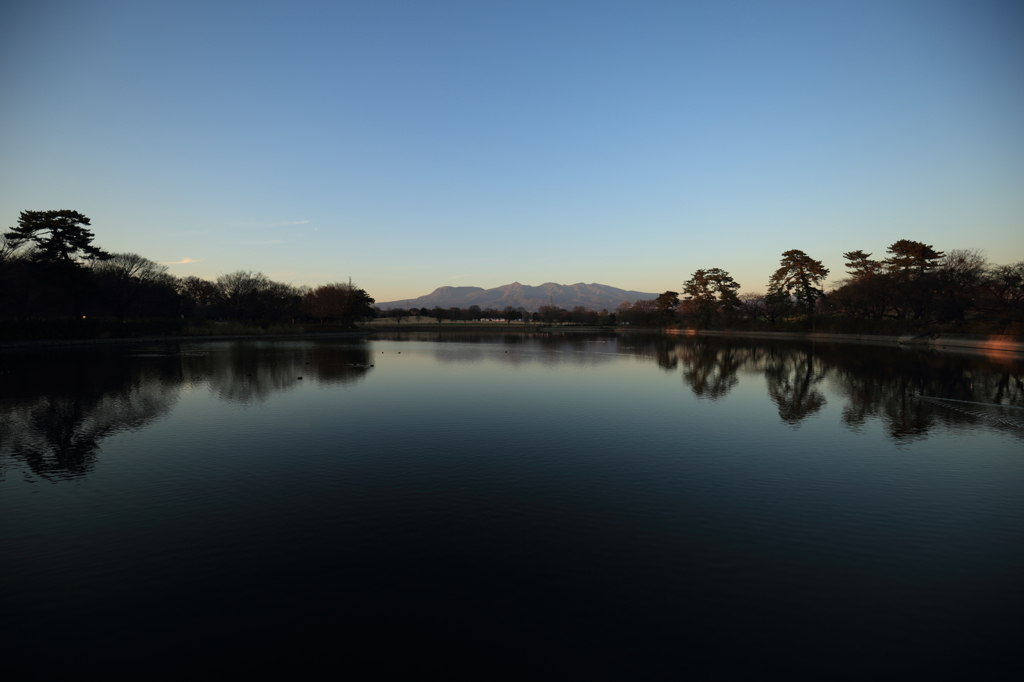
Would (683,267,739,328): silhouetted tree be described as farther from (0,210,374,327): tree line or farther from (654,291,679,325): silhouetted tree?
(0,210,374,327): tree line

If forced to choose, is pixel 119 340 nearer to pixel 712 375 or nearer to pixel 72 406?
pixel 72 406

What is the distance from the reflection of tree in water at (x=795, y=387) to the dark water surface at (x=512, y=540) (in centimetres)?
80

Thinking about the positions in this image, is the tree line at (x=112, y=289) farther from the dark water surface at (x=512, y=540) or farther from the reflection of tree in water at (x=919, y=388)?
the reflection of tree in water at (x=919, y=388)

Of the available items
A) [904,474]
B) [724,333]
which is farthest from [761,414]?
[724,333]

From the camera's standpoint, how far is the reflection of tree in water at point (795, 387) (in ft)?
52.0

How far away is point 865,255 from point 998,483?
71144 millimetres

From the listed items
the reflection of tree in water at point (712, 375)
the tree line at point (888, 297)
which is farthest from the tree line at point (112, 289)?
the tree line at point (888, 297)

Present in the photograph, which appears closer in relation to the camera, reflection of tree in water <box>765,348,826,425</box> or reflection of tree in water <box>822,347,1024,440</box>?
reflection of tree in water <box>822,347,1024,440</box>

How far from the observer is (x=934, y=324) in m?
51.1

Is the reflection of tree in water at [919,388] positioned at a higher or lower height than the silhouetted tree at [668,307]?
lower

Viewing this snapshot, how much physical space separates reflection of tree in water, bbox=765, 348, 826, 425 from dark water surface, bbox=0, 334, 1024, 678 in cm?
80

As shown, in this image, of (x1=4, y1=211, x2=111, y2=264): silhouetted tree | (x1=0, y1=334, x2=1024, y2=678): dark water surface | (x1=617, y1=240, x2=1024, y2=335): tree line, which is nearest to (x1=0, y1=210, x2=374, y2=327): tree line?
(x1=4, y1=211, x2=111, y2=264): silhouetted tree

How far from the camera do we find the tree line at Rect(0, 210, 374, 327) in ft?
150

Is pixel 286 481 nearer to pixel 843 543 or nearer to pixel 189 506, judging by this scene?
pixel 189 506
